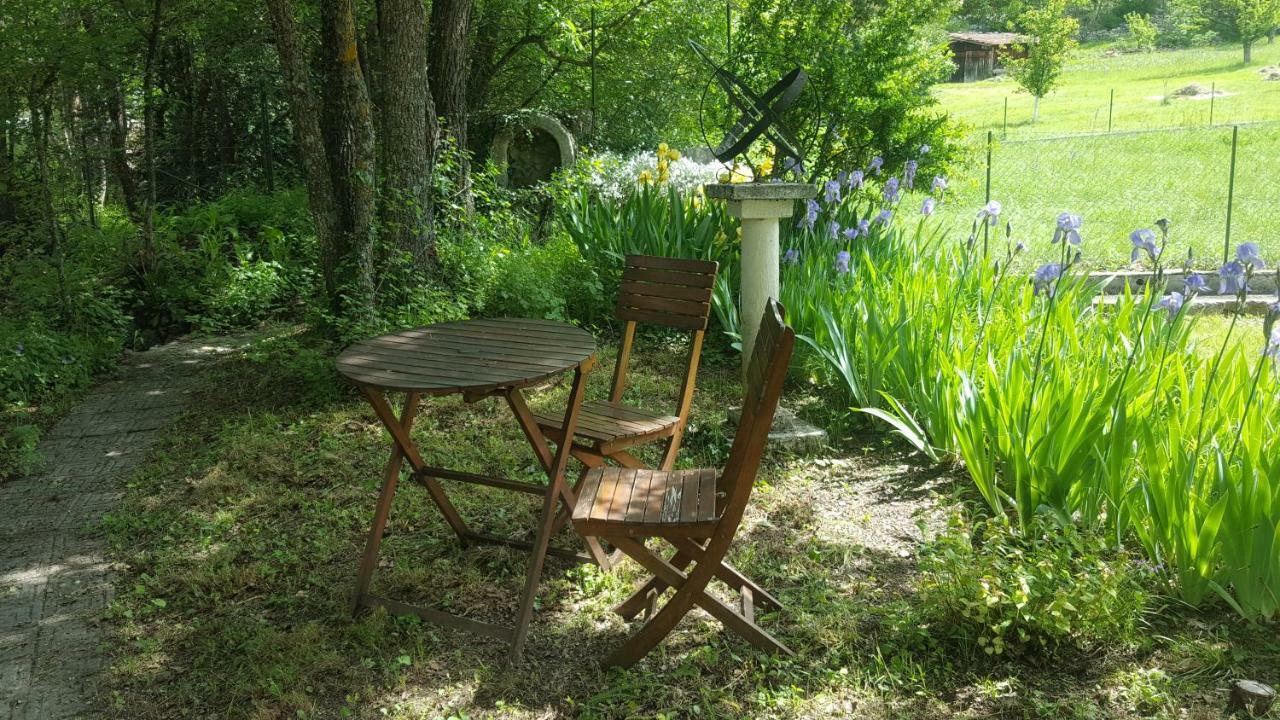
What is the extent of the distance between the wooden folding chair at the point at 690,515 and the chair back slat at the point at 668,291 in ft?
2.31

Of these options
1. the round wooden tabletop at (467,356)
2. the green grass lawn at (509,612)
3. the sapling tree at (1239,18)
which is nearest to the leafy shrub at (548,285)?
the green grass lawn at (509,612)

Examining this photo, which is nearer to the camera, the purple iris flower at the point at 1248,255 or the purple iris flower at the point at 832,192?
the purple iris flower at the point at 1248,255

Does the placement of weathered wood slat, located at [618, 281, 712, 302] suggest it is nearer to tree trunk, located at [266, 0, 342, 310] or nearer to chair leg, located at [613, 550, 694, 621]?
chair leg, located at [613, 550, 694, 621]

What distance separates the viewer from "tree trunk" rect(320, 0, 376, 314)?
540 centimetres

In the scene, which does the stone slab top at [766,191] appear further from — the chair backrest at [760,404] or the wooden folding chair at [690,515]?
the chair backrest at [760,404]

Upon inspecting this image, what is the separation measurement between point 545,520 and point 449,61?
17.1ft

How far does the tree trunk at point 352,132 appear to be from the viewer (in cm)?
540

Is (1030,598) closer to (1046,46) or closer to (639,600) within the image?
(639,600)

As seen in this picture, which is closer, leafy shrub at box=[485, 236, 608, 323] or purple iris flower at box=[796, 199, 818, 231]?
purple iris flower at box=[796, 199, 818, 231]

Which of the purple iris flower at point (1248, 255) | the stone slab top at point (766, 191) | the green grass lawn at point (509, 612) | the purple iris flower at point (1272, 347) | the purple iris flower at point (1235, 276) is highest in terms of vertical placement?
the stone slab top at point (766, 191)

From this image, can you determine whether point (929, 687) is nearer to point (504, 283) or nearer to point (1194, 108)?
point (504, 283)

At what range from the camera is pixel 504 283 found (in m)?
5.96

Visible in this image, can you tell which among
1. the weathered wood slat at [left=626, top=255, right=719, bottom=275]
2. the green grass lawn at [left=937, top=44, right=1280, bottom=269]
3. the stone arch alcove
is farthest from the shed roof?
the weathered wood slat at [left=626, top=255, right=719, bottom=275]

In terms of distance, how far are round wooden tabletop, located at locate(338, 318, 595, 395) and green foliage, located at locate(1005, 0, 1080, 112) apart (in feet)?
84.2
